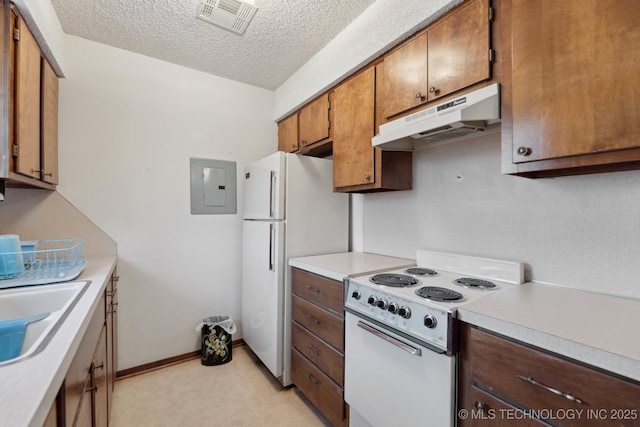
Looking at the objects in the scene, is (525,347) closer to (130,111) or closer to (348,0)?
(348,0)

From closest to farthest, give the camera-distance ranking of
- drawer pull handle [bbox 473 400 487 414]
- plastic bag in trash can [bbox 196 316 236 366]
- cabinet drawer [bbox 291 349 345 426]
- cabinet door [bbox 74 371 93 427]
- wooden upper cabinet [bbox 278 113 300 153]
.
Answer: cabinet door [bbox 74 371 93 427] → drawer pull handle [bbox 473 400 487 414] → cabinet drawer [bbox 291 349 345 426] → plastic bag in trash can [bbox 196 316 236 366] → wooden upper cabinet [bbox 278 113 300 153]

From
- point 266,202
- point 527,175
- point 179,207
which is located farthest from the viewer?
point 179,207

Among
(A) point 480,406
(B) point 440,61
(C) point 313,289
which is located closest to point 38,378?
(A) point 480,406

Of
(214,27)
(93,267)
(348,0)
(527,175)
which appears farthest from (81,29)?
(527,175)

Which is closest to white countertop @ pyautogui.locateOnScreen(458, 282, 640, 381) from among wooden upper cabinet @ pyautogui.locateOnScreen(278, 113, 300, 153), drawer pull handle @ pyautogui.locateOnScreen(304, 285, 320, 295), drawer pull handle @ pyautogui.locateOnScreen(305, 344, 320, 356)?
drawer pull handle @ pyautogui.locateOnScreen(304, 285, 320, 295)

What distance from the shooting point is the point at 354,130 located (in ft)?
6.53

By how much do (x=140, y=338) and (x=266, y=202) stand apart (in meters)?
1.53

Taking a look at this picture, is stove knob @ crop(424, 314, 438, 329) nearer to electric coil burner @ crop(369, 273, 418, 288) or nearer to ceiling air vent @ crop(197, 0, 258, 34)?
→ electric coil burner @ crop(369, 273, 418, 288)

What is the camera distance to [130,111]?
2336mm

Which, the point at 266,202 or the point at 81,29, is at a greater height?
the point at 81,29

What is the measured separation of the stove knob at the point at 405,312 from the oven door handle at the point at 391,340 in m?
0.11

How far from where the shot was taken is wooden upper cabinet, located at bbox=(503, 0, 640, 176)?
0.91 meters

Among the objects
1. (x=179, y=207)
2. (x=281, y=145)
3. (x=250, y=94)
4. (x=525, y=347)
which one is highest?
(x=250, y=94)

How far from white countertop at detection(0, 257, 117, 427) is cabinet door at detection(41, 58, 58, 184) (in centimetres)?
140
